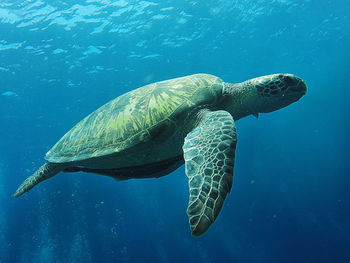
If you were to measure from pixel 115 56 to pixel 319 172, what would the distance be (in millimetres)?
23390

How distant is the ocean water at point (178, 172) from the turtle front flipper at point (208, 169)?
10566 mm

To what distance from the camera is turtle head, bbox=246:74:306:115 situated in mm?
3021

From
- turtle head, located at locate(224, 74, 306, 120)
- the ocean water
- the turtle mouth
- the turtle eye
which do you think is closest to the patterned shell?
turtle head, located at locate(224, 74, 306, 120)

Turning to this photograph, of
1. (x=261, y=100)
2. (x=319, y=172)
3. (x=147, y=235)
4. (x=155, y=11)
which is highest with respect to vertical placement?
(x=155, y=11)

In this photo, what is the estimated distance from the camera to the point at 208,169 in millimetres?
1762

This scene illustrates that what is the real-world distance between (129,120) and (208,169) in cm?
135

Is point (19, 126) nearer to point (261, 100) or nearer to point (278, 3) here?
point (261, 100)

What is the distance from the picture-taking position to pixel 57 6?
9648 millimetres

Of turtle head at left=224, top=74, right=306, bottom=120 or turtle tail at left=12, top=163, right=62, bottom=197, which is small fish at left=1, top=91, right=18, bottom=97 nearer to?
turtle tail at left=12, top=163, right=62, bottom=197

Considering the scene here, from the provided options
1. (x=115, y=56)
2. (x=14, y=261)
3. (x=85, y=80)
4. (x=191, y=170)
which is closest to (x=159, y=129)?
(x=191, y=170)

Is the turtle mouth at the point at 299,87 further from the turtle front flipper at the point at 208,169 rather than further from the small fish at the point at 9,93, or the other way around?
the small fish at the point at 9,93

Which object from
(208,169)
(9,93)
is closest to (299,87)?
(208,169)

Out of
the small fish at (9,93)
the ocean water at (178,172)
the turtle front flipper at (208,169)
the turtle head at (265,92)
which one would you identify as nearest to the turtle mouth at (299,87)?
the turtle head at (265,92)

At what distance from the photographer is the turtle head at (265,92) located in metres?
3.03
